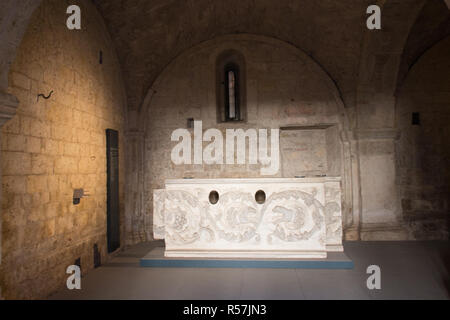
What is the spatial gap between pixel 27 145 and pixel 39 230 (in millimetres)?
901

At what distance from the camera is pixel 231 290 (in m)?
3.54

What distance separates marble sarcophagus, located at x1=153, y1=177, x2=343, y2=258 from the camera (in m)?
4.29

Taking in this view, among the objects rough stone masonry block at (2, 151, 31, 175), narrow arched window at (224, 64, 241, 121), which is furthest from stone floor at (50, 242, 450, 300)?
narrow arched window at (224, 64, 241, 121)

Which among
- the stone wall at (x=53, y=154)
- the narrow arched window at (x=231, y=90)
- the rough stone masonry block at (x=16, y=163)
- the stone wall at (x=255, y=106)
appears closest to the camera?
the rough stone masonry block at (x=16, y=163)

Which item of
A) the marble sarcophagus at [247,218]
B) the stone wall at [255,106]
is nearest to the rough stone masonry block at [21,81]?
the marble sarcophagus at [247,218]

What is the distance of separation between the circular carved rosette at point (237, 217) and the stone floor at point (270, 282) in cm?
46

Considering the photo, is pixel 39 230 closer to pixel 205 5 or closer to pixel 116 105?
pixel 116 105

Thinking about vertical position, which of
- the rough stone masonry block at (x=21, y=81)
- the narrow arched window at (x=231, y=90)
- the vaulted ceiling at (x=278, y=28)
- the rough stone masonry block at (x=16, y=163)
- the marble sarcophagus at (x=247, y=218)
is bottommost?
the marble sarcophagus at (x=247, y=218)

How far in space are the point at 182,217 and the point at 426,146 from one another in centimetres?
496

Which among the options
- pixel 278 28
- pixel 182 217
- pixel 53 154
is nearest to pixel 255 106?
pixel 278 28

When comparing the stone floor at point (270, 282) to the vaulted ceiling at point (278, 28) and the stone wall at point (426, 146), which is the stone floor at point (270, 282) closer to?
the stone wall at point (426, 146)

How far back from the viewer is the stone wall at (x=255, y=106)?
6414mm
